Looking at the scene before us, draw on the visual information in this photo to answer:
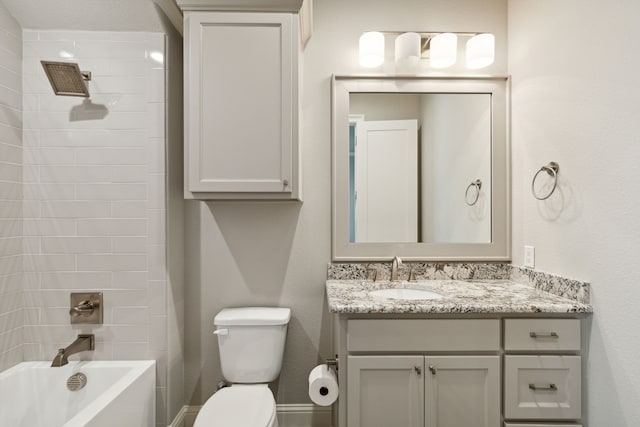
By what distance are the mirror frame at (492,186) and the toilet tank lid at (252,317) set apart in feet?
1.43

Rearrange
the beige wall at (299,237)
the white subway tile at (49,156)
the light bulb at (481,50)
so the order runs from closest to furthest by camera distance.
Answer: the white subway tile at (49,156)
the light bulb at (481,50)
the beige wall at (299,237)

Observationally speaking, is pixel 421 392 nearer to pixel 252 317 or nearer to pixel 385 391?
pixel 385 391

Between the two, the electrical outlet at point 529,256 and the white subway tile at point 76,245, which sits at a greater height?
the white subway tile at point 76,245

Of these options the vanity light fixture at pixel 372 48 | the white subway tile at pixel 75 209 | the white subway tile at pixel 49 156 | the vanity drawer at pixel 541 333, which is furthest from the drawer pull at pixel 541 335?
the white subway tile at pixel 49 156

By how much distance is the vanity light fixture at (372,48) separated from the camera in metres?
1.88

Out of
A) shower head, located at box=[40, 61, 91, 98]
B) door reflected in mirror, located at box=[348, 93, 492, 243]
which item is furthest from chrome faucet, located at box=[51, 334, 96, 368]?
door reflected in mirror, located at box=[348, 93, 492, 243]

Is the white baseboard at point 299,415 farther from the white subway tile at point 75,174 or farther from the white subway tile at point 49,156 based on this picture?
the white subway tile at point 49,156

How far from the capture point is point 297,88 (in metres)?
1.64

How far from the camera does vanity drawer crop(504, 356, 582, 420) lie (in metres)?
1.39

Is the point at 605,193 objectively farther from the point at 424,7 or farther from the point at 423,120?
the point at 424,7

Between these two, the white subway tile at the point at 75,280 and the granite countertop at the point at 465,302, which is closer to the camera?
the granite countertop at the point at 465,302

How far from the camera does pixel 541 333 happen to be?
140 cm

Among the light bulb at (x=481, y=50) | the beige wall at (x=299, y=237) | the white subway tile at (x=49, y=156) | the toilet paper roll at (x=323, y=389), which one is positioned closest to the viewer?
the toilet paper roll at (x=323, y=389)

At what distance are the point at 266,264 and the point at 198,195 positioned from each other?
22.6 inches
